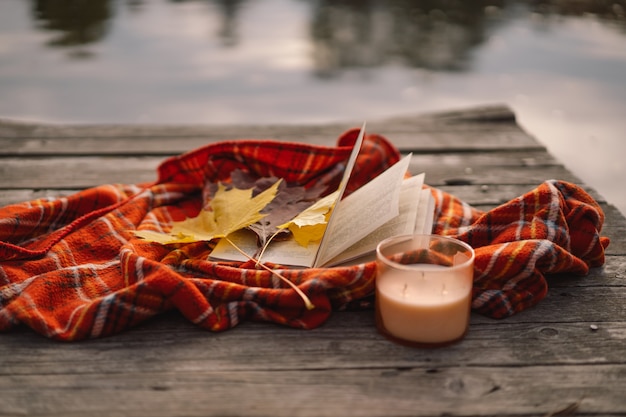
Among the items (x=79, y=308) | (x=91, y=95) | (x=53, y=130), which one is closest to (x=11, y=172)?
(x=53, y=130)

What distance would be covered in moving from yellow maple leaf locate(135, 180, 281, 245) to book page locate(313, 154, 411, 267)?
0.16m

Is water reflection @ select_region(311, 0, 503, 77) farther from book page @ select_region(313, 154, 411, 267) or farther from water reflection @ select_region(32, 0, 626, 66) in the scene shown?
book page @ select_region(313, 154, 411, 267)

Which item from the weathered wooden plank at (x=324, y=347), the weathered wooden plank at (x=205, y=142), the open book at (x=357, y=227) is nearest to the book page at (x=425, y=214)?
the open book at (x=357, y=227)

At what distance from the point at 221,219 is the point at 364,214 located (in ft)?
1.10

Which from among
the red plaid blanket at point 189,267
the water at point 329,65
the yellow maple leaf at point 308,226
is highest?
the yellow maple leaf at point 308,226

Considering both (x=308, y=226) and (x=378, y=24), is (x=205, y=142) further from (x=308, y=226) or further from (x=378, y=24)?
(x=378, y=24)

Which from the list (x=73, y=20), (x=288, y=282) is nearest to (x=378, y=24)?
(x=73, y=20)

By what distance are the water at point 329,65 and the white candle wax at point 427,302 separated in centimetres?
191

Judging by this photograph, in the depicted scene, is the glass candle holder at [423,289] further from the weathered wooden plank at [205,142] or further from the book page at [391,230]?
the weathered wooden plank at [205,142]

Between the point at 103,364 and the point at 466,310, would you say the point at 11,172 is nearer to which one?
the point at 103,364

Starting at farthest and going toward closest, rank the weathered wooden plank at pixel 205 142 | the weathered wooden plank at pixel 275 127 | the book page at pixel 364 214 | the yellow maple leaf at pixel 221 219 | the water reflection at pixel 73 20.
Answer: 1. the water reflection at pixel 73 20
2. the weathered wooden plank at pixel 275 127
3. the weathered wooden plank at pixel 205 142
4. the yellow maple leaf at pixel 221 219
5. the book page at pixel 364 214

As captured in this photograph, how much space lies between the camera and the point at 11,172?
85.5 inches

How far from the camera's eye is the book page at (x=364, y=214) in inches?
49.5

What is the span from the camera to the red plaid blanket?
3.99ft
